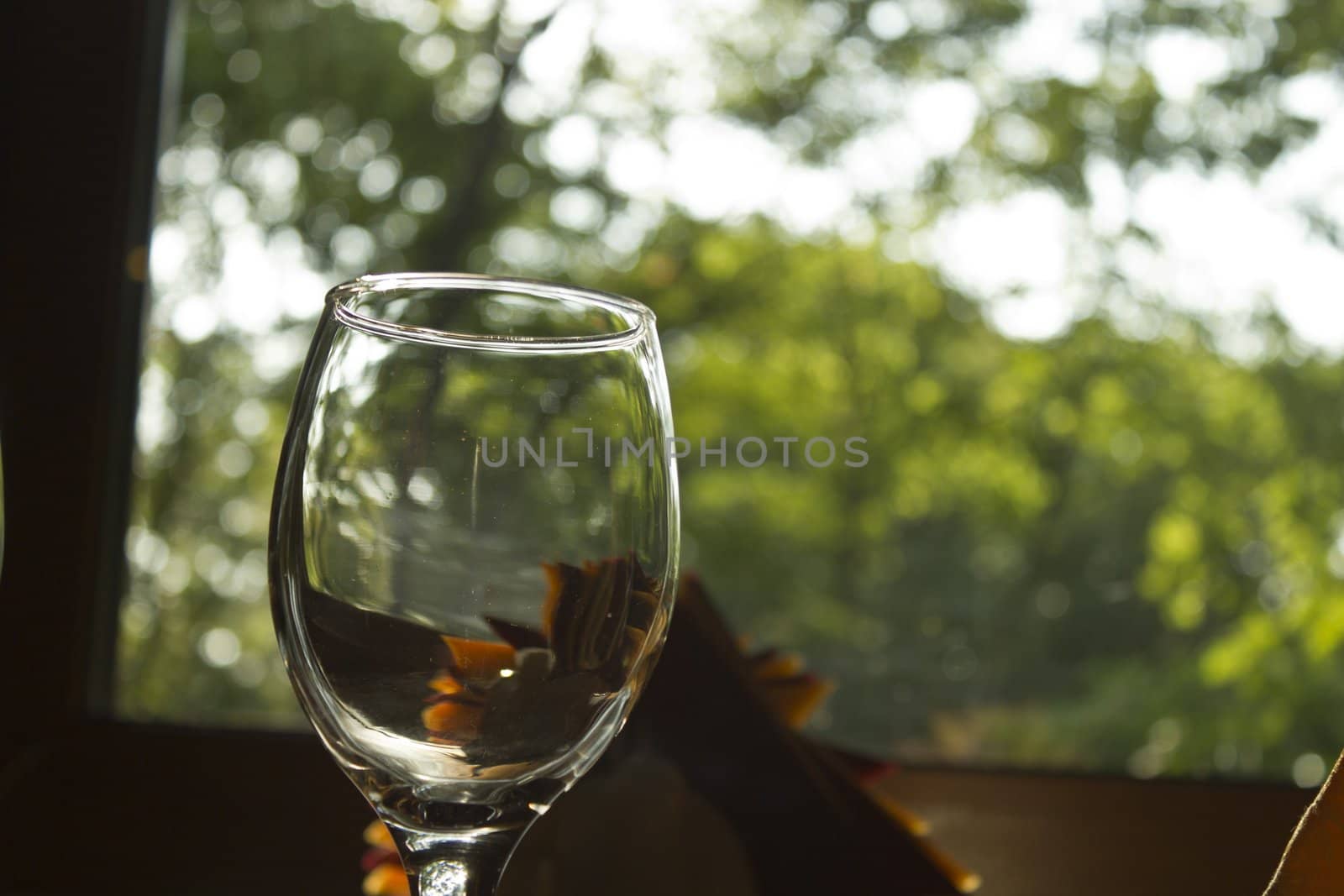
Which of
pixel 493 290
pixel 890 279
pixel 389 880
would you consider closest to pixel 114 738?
pixel 389 880

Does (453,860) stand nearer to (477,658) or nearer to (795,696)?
(477,658)

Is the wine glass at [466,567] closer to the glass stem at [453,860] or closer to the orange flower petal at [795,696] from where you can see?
the glass stem at [453,860]

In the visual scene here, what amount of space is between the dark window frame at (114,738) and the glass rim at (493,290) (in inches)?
9.8

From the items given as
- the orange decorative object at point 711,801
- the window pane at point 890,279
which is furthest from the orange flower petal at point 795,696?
the window pane at point 890,279

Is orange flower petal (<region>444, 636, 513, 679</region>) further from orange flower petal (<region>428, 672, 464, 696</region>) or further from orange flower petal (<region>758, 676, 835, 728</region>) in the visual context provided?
orange flower petal (<region>758, 676, 835, 728</region>)

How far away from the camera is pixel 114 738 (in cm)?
54

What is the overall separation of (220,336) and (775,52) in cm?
127

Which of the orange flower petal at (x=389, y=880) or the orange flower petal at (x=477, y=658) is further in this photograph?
the orange flower petal at (x=389, y=880)

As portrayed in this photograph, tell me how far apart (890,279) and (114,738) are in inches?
84.6

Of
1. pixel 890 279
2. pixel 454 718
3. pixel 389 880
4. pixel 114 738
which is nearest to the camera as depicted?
pixel 454 718

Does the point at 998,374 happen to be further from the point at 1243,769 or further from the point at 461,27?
the point at 461,27

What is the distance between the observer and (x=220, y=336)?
232cm

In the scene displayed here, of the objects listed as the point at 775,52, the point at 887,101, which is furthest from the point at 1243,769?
the point at 775,52

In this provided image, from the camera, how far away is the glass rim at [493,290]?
224 millimetres
